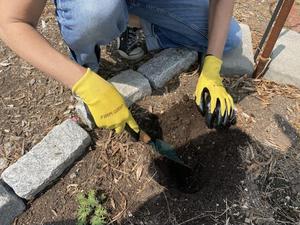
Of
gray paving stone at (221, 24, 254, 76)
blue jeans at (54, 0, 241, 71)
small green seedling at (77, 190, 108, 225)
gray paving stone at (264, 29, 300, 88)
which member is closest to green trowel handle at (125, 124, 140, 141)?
small green seedling at (77, 190, 108, 225)

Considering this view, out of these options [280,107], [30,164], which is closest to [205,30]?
[280,107]

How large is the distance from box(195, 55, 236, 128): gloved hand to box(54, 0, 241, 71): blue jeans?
1.10 ft

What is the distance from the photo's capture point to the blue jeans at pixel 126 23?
180cm

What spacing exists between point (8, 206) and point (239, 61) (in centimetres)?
157

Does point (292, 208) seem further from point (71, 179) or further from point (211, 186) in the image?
point (71, 179)

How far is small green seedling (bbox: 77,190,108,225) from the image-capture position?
68.1 inches

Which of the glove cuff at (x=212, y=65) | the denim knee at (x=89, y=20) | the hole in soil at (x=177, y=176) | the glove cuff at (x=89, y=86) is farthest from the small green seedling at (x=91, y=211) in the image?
the glove cuff at (x=212, y=65)

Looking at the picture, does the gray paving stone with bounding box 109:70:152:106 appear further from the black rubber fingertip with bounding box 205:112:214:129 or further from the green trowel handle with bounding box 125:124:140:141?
the black rubber fingertip with bounding box 205:112:214:129

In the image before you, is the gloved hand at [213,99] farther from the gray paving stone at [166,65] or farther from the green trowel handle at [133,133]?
the green trowel handle at [133,133]

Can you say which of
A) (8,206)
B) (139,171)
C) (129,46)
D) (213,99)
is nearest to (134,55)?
(129,46)

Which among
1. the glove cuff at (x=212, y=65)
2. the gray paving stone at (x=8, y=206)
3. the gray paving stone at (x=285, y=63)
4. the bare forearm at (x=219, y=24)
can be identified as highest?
the bare forearm at (x=219, y=24)

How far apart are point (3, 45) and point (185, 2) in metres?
1.24

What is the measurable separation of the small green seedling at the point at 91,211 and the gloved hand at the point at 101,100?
1.22 feet

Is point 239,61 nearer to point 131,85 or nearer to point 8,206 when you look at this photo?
point 131,85
